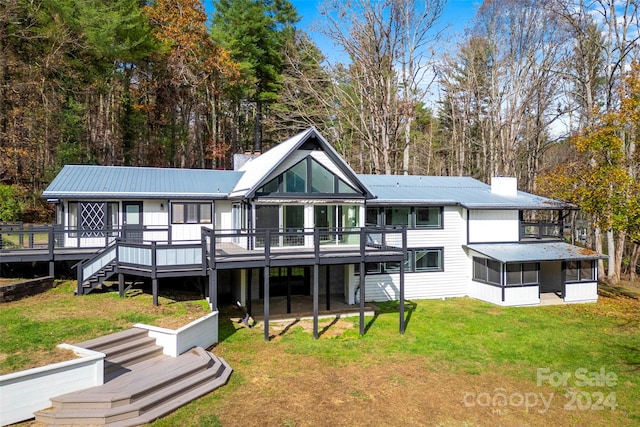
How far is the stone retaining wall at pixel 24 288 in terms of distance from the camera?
11.9 metres

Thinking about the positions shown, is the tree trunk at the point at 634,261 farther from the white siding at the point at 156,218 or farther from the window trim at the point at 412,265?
the white siding at the point at 156,218

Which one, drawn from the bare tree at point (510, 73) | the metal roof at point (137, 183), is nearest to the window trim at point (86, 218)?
the metal roof at point (137, 183)

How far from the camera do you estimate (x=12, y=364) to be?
24.3 ft

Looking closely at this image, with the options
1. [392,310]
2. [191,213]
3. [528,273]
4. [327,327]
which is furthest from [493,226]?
[191,213]

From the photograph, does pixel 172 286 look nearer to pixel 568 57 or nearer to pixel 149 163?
pixel 149 163

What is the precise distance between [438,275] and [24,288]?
16.3 m

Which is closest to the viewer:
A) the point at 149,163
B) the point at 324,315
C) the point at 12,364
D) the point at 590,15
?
the point at 12,364

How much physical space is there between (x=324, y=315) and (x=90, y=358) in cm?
854

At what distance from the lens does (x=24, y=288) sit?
41.2ft

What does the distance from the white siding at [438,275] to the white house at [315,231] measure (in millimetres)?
49

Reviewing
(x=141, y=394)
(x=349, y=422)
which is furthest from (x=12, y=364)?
(x=349, y=422)

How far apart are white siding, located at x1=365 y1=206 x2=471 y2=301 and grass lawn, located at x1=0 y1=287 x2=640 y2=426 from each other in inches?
110

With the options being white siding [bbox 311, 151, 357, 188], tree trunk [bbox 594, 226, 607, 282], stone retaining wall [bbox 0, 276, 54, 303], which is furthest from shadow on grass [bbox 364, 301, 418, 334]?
tree trunk [bbox 594, 226, 607, 282]

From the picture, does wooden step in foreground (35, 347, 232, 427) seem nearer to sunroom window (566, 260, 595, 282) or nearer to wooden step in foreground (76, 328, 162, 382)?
wooden step in foreground (76, 328, 162, 382)
